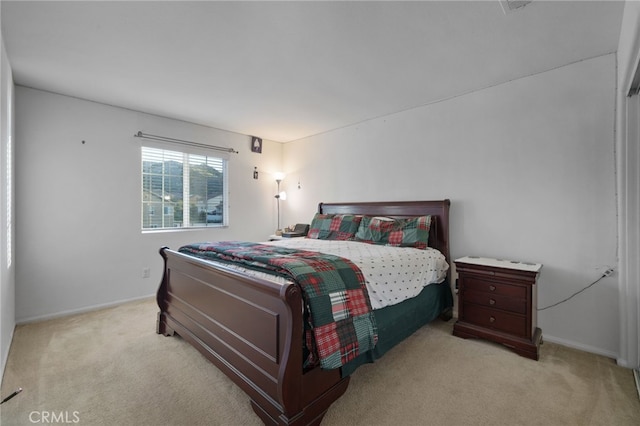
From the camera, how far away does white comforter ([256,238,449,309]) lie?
1980 mm

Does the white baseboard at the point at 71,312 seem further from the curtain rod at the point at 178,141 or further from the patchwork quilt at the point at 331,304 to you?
the patchwork quilt at the point at 331,304

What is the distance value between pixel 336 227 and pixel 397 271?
161cm


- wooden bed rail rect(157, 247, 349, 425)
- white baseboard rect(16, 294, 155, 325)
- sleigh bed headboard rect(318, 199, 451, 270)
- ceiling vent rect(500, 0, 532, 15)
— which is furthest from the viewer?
sleigh bed headboard rect(318, 199, 451, 270)

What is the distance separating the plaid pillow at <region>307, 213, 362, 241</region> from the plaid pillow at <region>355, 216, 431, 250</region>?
5.4 inches

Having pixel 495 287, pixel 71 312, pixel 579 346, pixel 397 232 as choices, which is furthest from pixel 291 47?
pixel 71 312

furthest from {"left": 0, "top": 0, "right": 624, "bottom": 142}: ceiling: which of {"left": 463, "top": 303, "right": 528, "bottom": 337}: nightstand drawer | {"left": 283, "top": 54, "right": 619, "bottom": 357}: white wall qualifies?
{"left": 463, "top": 303, "right": 528, "bottom": 337}: nightstand drawer

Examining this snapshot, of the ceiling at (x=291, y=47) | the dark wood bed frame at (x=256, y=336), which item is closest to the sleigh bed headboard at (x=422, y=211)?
the ceiling at (x=291, y=47)

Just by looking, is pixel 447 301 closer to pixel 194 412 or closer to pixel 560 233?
pixel 560 233

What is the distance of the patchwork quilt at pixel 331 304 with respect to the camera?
4.82 ft

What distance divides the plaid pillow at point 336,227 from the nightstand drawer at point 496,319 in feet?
4.88

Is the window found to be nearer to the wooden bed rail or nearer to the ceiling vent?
the wooden bed rail

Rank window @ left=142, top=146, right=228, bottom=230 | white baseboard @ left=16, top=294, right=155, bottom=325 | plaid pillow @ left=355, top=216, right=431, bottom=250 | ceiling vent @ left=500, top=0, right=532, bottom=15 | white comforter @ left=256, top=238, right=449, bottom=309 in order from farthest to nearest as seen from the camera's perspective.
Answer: window @ left=142, top=146, right=228, bottom=230
plaid pillow @ left=355, top=216, right=431, bottom=250
white baseboard @ left=16, top=294, right=155, bottom=325
white comforter @ left=256, top=238, right=449, bottom=309
ceiling vent @ left=500, top=0, right=532, bottom=15

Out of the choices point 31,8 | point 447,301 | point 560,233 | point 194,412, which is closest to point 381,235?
point 447,301

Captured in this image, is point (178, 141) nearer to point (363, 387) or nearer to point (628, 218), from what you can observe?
point (363, 387)
